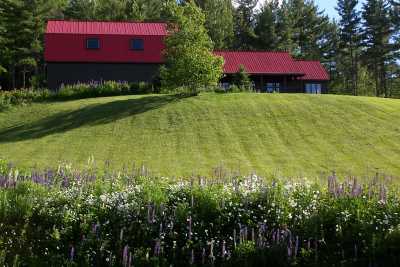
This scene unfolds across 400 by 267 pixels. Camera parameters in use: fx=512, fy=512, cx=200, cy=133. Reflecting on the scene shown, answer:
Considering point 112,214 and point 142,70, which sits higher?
point 142,70

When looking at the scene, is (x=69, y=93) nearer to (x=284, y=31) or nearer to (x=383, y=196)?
(x=383, y=196)

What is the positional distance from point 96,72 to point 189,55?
51.6 feet

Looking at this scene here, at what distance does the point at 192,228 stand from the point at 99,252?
1460 millimetres

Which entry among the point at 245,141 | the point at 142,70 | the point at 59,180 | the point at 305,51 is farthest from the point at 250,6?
the point at 59,180

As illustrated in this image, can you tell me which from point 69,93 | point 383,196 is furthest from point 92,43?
point 383,196

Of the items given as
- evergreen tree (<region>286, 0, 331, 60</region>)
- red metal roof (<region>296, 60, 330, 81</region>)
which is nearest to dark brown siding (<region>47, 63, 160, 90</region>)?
red metal roof (<region>296, 60, 330, 81</region>)

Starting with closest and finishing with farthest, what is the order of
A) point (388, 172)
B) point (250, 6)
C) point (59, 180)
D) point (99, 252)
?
point (99, 252) → point (59, 180) → point (388, 172) → point (250, 6)

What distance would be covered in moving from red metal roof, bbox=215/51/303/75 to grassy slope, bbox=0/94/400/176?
14848mm

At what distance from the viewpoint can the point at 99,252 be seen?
7.53 metres

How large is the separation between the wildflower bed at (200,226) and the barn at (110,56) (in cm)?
3473

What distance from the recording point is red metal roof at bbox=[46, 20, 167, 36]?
1750 inches

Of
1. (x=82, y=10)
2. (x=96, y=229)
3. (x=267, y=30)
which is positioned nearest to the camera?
(x=96, y=229)

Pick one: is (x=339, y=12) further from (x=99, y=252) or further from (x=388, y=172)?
(x=99, y=252)

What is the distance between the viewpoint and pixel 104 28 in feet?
148
